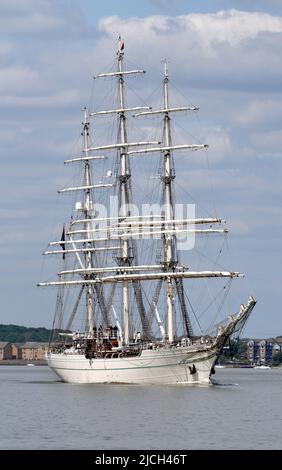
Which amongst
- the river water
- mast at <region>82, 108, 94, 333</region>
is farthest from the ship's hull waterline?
mast at <region>82, 108, 94, 333</region>

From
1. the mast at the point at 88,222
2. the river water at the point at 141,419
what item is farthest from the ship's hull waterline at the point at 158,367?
the mast at the point at 88,222

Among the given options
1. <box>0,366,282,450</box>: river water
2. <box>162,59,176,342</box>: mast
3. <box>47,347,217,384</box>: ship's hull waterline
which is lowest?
<box>0,366,282,450</box>: river water

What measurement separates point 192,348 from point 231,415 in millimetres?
33066

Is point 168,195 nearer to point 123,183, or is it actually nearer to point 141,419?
point 123,183

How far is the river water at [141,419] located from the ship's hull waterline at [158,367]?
7.01 feet

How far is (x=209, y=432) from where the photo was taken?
80.6 m

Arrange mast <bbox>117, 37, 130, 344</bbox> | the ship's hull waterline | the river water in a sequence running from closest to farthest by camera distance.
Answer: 1. the river water
2. the ship's hull waterline
3. mast <bbox>117, 37, 130, 344</bbox>

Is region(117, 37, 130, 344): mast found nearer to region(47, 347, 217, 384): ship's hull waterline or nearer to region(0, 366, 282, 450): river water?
region(47, 347, 217, 384): ship's hull waterline

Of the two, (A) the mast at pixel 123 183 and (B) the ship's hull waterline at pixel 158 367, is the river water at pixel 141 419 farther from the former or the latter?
(A) the mast at pixel 123 183

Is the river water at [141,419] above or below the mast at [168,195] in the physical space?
below

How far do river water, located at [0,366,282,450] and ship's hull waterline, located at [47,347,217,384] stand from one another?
2.14m

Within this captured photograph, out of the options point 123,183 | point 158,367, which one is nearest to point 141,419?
point 158,367

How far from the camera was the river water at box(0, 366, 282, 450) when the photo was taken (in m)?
75.5

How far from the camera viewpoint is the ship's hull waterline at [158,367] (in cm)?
12631
